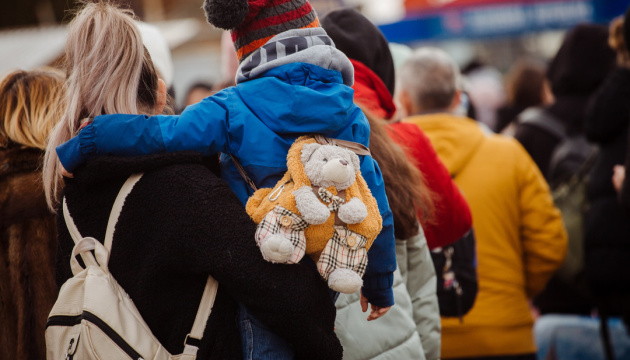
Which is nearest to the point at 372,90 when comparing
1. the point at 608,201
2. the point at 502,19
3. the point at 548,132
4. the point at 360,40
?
the point at 360,40

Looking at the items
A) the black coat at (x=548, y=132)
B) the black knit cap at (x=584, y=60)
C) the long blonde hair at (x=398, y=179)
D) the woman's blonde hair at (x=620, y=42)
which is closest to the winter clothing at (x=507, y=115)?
the black coat at (x=548, y=132)

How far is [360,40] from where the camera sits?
2.69 m

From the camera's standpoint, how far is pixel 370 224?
1.77 metres

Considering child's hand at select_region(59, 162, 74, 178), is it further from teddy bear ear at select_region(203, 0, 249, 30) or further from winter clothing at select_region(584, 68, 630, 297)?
winter clothing at select_region(584, 68, 630, 297)

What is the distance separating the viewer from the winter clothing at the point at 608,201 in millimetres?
3678

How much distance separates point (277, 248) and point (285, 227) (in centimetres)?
7

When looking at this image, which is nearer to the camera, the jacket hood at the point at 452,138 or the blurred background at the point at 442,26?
the jacket hood at the point at 452,138

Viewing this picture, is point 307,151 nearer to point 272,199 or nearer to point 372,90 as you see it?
point 272,199

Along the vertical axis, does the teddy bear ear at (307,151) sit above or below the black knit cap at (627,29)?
above

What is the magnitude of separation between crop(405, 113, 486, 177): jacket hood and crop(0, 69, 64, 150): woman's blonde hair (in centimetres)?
181

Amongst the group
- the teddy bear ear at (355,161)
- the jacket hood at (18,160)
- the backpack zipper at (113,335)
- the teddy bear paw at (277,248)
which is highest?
the teddy bear ear at (355,161)

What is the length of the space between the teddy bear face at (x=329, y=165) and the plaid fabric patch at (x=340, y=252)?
0.13m

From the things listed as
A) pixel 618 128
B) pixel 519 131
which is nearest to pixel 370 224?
pixel 618 128

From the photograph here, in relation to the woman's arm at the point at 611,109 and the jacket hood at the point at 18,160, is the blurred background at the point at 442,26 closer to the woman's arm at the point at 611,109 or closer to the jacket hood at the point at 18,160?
the woman's arm at the point at 611,109
